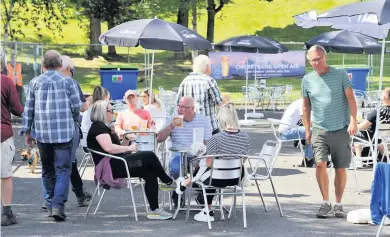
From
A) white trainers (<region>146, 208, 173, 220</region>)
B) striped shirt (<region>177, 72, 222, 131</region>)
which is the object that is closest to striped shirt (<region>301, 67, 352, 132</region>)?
striped shirt (<region>177, 72, 222, 131</region>)

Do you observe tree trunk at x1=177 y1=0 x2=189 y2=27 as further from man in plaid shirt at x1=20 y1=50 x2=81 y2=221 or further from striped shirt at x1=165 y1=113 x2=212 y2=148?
man in plaid shirt at x1=20 y1=50 x2=81 y2=221

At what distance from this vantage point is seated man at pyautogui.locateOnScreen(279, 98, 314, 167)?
1334cm

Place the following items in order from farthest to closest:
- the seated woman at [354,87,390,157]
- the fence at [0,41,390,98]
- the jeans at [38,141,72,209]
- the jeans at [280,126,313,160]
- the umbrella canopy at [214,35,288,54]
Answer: the fence at [0,41,390,98], the umbrella canopy at [214,35,288,54], the jeans at [280,126,313,160], the seated woman at [354,87,390,157], the jeans at [38,141,72,209]

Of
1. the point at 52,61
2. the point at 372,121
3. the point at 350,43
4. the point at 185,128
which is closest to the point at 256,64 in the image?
the point at 350,43

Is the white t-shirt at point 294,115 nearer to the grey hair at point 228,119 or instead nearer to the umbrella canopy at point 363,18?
the umbrella canopy at point 363,18

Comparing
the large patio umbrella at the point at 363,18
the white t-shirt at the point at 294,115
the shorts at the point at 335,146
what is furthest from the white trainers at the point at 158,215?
the white t-shirt at the point at 294,115

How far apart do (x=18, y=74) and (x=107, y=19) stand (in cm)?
1697

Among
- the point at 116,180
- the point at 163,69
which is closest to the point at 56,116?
the point at 116,180

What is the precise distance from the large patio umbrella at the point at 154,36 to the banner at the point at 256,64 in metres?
12.4

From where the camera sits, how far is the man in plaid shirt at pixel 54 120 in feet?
29.3

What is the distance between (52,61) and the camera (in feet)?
29.6

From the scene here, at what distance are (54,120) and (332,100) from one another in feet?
9.75

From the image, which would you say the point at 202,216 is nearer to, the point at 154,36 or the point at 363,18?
the point at 363,18

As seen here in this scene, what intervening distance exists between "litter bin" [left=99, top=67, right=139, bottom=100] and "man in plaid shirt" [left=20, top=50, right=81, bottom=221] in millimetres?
14532
